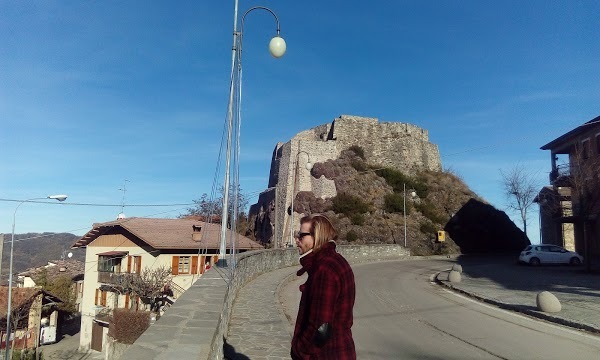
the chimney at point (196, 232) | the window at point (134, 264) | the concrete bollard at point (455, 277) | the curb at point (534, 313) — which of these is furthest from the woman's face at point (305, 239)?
the window at point (134, 264)

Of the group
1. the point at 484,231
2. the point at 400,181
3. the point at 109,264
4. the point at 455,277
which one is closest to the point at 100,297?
the point at 109,264

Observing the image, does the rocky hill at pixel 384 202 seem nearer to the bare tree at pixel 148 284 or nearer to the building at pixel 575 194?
the building at pixel 575 194

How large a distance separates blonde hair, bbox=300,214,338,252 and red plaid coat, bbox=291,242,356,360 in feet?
0.41

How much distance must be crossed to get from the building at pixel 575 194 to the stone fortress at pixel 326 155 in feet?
61.1

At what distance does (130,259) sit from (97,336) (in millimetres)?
6282

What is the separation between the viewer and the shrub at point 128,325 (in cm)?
2477

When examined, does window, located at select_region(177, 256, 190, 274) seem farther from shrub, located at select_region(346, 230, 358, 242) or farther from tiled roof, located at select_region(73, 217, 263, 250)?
shrub, located at select_region(346, 230, 358, 242)

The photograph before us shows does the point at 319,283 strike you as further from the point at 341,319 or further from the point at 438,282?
the point at 438,282

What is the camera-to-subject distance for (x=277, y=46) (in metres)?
10.2

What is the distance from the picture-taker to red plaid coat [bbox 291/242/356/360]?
267 cm

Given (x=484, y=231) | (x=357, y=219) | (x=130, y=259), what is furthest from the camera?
(x=484, y=231)

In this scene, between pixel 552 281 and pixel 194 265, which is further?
pixel 194 265

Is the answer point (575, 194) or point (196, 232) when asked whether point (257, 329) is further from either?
point (196, 232)

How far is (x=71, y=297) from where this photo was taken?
4591 cm
